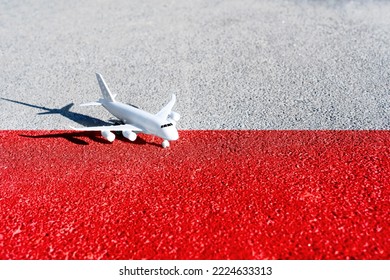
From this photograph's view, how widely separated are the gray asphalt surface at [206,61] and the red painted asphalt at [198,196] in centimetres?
116

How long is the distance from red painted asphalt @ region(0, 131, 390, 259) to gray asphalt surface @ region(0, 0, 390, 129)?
1.16 meters

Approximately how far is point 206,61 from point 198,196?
7.95 m

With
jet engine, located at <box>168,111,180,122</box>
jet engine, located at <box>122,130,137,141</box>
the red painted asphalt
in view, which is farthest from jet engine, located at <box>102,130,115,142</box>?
jet engine, located at <box>168,111,180,122</box>

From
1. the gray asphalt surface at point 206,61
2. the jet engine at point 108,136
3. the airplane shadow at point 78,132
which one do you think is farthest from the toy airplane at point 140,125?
the gray asphalt surface at point 206,61

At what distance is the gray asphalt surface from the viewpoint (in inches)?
469

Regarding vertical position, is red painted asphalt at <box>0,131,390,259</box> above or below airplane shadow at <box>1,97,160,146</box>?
below

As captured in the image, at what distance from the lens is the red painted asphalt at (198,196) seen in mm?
7496

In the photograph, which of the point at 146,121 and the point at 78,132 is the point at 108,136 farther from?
the point at 78,132

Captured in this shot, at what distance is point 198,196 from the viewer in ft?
28.6

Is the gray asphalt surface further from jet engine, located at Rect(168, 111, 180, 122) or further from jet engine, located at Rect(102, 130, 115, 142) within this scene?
jet engine, located at Rect(102, 130, 115, 142)

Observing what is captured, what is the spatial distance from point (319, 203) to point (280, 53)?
8.82 meters

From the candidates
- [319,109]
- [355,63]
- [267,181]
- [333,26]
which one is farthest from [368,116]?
[333,26]

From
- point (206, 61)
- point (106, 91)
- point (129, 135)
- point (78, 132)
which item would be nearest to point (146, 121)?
point (129, 135)

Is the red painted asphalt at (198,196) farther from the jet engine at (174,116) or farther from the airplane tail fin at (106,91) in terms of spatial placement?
the airplane tail fin at (106,91)
